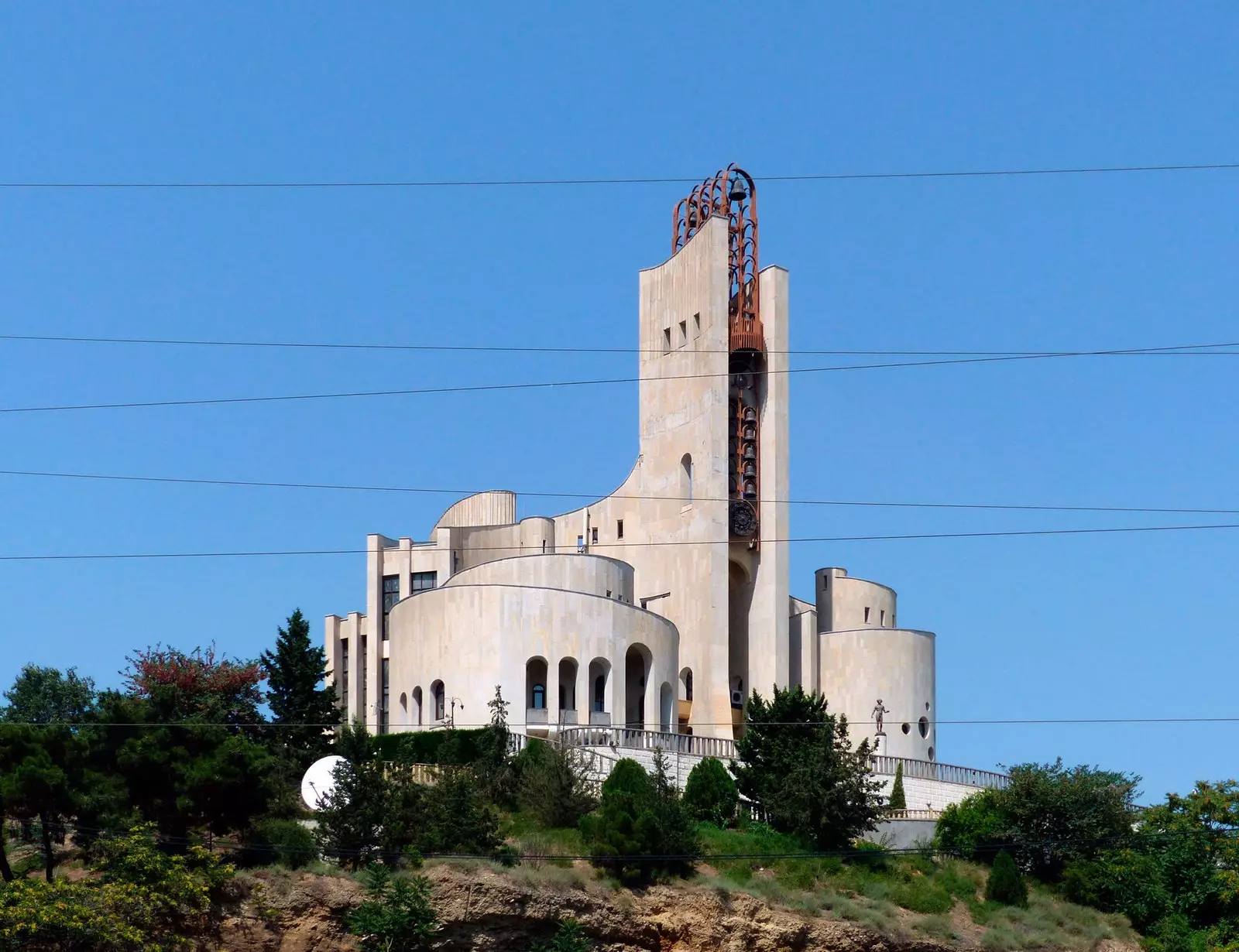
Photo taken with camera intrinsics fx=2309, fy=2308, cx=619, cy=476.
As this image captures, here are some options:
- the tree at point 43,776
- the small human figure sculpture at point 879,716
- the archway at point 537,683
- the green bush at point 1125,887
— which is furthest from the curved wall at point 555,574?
the tree at point 43,776

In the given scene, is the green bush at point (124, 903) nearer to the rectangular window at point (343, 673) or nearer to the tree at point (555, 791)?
the tree at point (555, 791)

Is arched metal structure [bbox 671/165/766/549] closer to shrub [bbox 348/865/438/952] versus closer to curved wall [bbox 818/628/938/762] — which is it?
curved wall [bbox 818/628/938/762]

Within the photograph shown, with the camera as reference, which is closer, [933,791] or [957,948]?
[957,948]

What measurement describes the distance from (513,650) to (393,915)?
19243 mm

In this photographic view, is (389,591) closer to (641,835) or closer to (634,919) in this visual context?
(641,835)

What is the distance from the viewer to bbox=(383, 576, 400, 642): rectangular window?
298 feet

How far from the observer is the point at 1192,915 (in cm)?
6369

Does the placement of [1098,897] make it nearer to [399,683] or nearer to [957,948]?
[957,948]

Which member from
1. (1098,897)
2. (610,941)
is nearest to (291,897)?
(610,941)

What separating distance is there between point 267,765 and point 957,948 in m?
18.4

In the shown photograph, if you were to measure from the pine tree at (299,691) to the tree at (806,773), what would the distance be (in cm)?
1261

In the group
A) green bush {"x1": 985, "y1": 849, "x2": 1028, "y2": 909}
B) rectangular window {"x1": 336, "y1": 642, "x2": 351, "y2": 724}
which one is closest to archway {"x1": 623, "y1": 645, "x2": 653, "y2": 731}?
green bush {"x1": 985, "y1": 849, "x2": 1028, "y2": 909}

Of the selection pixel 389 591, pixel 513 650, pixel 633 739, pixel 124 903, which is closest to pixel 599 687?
pixel 513 650

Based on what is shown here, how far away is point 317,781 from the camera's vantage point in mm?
61000
